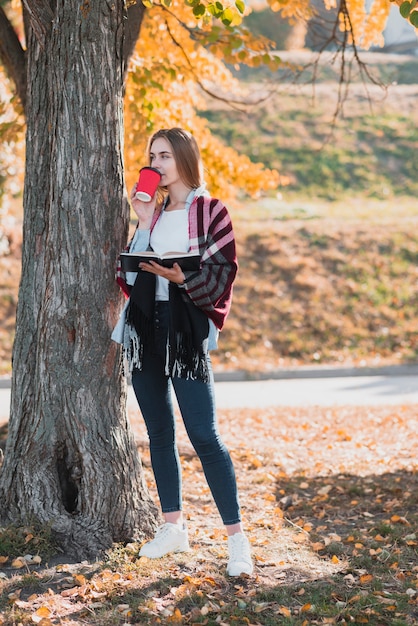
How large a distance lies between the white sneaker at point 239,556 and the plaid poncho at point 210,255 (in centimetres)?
109

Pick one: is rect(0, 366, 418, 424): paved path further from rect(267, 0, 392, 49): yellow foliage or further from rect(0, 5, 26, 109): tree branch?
rect(0, 5, 26, 109): tree branch

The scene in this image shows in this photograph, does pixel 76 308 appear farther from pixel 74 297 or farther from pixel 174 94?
pixel 174 94

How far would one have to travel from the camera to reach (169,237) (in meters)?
4.04

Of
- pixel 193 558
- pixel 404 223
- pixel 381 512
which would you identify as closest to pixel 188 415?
pixel 193 558

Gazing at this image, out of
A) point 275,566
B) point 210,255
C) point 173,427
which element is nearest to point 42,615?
point 173,427

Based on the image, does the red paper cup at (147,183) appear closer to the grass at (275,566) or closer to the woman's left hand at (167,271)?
the woman's left hand at (167,271)

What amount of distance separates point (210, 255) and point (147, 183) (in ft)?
1.51

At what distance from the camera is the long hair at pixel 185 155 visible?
4.08 m

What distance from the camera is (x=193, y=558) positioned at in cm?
422

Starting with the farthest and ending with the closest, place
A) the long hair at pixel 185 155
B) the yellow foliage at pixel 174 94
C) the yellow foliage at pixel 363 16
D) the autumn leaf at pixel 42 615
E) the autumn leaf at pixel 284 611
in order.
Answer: the yellow foliage at pixel 174 94 → the yellow foliage at pixel 363 16 → the long hair at pixel 185 155 → the autumn leaf at pixel 284 611 → the autumn leaf at pixel 42 615

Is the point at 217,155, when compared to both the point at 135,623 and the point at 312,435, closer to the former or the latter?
the point at 312,435

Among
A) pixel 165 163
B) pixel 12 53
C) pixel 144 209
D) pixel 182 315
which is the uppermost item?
pixel 12 53

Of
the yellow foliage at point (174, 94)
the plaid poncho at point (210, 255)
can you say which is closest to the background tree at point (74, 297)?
the plaid poncho at point (210, 255)

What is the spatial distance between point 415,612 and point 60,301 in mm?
2231
